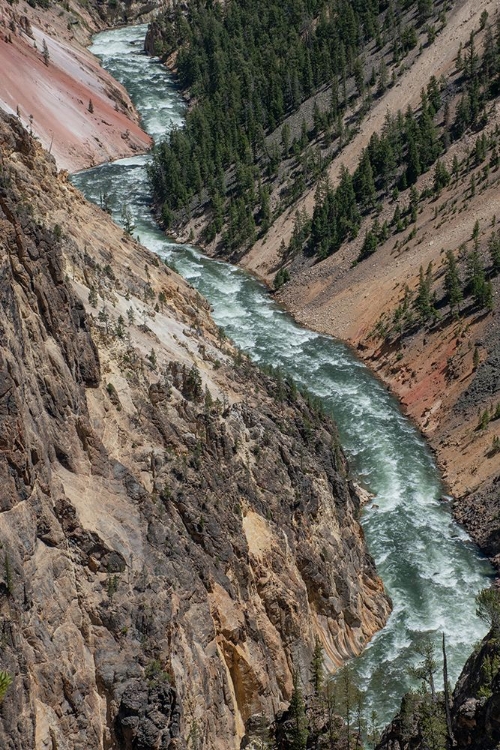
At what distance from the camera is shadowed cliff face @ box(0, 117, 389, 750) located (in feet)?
97.9

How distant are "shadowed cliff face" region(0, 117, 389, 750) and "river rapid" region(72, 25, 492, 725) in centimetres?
232

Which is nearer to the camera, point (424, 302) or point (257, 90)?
point (424, 302)

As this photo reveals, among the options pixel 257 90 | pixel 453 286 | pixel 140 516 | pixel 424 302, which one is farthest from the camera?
pixel 257 90

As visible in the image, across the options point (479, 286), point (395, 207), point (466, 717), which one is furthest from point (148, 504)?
point (395, 207)

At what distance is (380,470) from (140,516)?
3174 cm

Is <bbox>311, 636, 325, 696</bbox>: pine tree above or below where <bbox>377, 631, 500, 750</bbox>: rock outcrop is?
above

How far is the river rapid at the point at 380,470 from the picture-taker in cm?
4947

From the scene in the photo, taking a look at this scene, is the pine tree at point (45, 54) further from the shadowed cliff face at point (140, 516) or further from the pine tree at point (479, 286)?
the shadowed cliff face at point (140, 516)

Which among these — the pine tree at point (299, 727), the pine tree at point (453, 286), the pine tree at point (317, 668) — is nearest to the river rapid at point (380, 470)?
the pine tree at point (317, 668)

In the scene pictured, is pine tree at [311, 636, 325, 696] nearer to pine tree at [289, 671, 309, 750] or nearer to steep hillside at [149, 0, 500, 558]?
pine tree at [289, 671, 309, 750]

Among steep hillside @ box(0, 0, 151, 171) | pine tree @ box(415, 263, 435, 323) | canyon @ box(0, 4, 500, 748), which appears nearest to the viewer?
canyon @ box(0, 4, 500, 748)

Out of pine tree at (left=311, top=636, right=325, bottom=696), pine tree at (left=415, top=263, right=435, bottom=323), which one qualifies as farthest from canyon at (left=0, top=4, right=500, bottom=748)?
pine tree at (left=415, top=263, right=435, bottom=323)

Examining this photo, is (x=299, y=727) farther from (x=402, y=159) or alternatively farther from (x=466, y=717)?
(x=402, y=159)

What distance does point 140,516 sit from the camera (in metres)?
36.5
